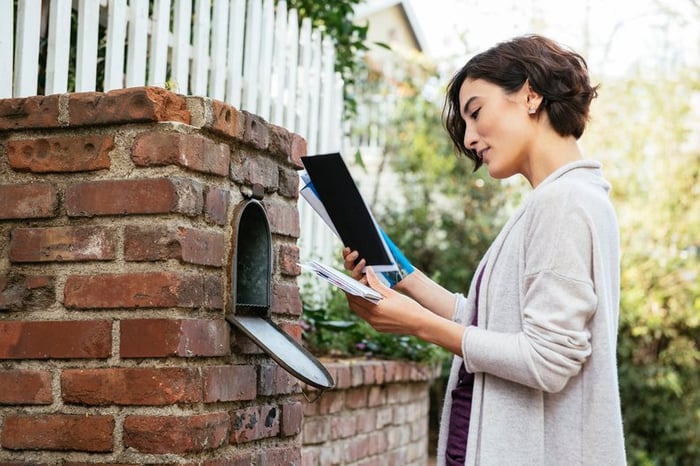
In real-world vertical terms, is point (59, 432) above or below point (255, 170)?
below

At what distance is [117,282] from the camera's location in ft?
7.04

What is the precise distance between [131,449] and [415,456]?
3.46 metres

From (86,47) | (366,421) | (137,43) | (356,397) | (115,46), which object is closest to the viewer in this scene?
(86,47)

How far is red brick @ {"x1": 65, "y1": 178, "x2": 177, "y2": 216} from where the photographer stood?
2135 mm

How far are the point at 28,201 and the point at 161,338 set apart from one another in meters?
0.46

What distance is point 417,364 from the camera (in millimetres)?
5207

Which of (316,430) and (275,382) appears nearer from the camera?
(275,382)

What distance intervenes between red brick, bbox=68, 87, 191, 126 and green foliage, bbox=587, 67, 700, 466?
6.93 m

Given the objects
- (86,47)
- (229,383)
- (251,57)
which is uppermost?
(251,57)

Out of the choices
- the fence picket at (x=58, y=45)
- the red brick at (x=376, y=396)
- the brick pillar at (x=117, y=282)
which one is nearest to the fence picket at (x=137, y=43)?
the fence picket at (x=58, y=45)

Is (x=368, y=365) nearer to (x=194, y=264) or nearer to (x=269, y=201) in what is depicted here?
(x=269, y=201)

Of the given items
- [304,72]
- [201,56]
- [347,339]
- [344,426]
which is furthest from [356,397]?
A: [304,72]

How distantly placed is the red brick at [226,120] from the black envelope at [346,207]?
171 millimetres

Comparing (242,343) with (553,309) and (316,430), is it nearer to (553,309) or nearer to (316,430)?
(553,309)
